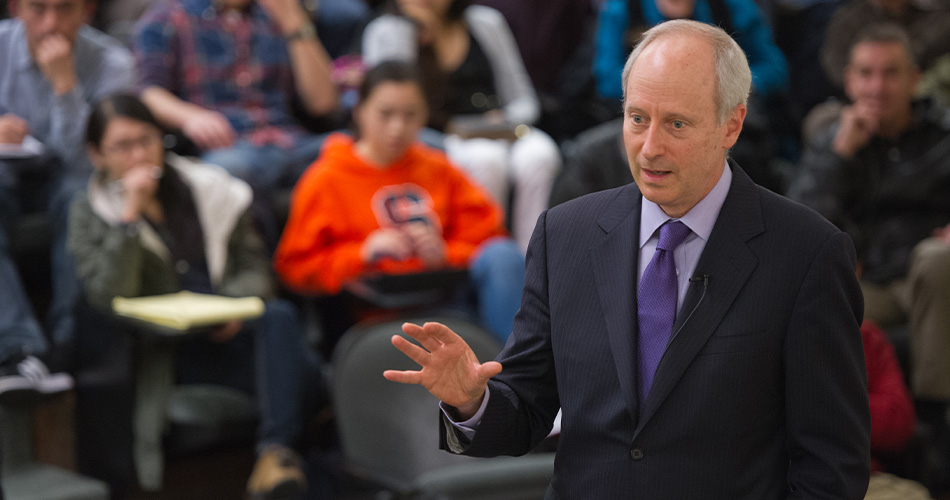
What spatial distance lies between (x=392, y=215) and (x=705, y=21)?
1448 mm

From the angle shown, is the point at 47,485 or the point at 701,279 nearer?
the point at 701,279

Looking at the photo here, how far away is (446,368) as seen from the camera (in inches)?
54.7

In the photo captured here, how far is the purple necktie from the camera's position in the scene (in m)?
1.39

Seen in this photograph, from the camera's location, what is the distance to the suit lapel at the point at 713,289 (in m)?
1.35

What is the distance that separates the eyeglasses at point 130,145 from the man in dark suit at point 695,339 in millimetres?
2012

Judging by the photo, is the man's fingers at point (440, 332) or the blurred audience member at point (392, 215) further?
the blurred audience member at point (392, 215)

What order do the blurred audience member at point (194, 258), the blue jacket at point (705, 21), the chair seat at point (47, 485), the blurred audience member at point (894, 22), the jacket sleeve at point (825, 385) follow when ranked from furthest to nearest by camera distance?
1. the blurred audience member at point (894, 22)
2. the blue jacket at point (705, 21)
3. the blurred audience member at point (194, 258)
4. the chair seat at point (47, 485)
5. the jacket sleeve at point (825, 385)

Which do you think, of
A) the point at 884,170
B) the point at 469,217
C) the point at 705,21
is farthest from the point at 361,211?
the point at 884,170

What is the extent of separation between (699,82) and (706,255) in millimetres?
224

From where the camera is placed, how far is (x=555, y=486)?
1469 millimetres

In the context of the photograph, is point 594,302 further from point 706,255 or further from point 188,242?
point 188,242

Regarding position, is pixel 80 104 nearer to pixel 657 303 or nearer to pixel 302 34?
pixel 302 34

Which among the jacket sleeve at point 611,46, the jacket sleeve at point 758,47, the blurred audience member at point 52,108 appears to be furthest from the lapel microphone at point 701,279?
the jacket sleeve at point 758,47

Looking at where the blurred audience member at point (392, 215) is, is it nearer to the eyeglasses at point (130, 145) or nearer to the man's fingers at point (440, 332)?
the eyeglasses at point (130, 145)
